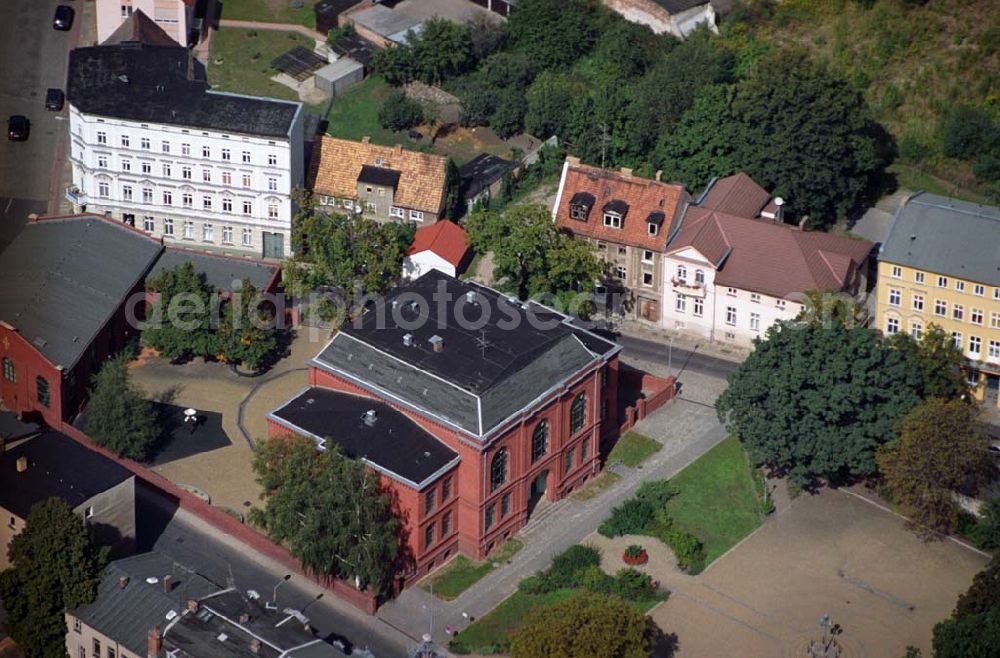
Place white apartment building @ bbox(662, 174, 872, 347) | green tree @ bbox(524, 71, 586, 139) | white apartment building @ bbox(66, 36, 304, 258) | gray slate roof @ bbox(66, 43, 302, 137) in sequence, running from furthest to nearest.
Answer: green tree @ bbox(524, 71, 586, 139) → white apartment building @ bbox(66, 36, 304, 258) → gray slate roof @ bbox(66, 43, 302, 137) → white apartment building @ bbox(662, 174, 872, 347)

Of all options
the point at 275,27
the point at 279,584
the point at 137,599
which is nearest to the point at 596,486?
the point at 279,584

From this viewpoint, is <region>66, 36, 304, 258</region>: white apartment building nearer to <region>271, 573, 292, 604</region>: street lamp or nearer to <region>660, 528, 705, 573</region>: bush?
<region>271, 573, 292, 604</region>: street lamp

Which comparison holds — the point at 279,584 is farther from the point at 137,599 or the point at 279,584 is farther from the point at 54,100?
the point at 54,100

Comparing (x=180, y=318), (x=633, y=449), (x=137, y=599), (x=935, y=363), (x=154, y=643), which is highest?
(x=935, y=363)

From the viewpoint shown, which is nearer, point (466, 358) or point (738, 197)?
point (466, 358)

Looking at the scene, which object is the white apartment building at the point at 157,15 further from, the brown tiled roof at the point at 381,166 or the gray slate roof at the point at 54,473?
the gray slate roof at the point at 54,473

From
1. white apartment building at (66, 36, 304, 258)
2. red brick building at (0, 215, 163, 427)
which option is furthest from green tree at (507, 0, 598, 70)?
red brick building at (0, 215, 163, 427)

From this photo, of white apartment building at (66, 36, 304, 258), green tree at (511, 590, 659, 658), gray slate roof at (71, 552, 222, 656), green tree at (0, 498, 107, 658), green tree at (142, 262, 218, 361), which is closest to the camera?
green tree at (511, 590, 659, 658)
